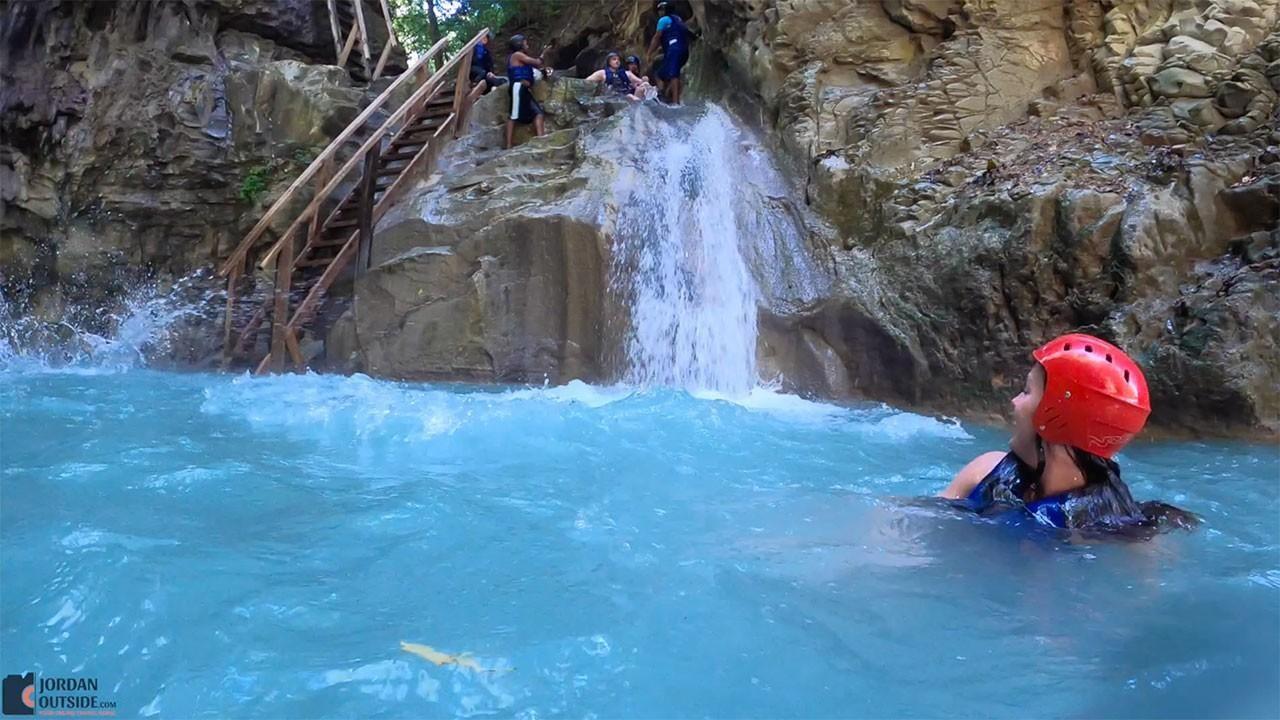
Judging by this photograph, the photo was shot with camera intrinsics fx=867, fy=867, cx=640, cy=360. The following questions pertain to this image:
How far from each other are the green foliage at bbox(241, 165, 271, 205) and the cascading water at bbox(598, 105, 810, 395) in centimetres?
486

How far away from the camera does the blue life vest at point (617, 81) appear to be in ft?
35.5

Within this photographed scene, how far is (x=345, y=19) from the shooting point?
14.0 meters

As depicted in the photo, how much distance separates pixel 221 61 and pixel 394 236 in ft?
17.1

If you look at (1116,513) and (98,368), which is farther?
(98,368)

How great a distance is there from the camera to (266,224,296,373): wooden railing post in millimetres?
8992

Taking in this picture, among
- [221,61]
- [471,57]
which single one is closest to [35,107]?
[221,61]

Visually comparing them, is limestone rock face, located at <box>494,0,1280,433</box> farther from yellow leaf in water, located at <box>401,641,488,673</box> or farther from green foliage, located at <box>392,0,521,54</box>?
green foliage, located at <box>392,0,521,54</box>

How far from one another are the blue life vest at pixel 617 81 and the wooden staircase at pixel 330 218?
1732mm

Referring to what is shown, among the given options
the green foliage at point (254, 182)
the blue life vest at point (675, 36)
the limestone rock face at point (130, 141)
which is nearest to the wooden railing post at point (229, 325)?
the limestone rock face at point (130, 141)

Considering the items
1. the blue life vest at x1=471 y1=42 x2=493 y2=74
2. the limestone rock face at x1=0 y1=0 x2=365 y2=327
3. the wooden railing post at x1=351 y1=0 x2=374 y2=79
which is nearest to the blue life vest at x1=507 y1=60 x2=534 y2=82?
the blue life vest at x1=471 y1=42 x2=493 y2=74

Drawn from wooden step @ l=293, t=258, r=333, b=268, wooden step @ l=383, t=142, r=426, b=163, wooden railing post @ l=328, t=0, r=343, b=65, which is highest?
wooden railing post @ l=328, t=0, r=343, b=65

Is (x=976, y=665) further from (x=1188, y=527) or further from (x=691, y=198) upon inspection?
(x=691, y=198)

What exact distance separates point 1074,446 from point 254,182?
1056 cm

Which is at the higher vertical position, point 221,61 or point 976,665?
point 221,61
